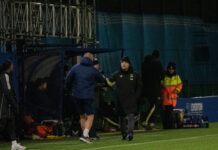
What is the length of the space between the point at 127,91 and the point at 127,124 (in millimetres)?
988

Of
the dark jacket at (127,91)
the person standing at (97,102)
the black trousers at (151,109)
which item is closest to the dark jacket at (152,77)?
the black trousers at (151,109)

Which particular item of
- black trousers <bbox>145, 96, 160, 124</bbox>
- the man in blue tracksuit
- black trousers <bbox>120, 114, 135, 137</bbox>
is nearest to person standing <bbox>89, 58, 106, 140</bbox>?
the man in blue tracksuit

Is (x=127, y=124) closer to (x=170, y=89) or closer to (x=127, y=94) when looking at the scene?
(x=127, y=94)

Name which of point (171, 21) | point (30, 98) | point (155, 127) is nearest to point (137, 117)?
Answer: point (155, 127)

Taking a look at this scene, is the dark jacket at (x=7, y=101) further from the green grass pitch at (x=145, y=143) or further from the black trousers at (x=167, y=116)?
the black trousers at (x=167, y=116)

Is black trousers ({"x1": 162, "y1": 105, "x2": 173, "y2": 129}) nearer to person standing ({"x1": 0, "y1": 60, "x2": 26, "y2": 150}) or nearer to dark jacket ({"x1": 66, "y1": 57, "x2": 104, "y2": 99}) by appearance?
dark jacket ({"x1": 66, "y1": 57, "x2": 104, "y2": 99})

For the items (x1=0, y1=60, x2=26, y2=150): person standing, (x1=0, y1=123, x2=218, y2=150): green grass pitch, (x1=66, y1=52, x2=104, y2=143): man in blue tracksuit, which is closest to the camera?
(x1=0, y1=123, x2=218, y2=150): green grass pitch

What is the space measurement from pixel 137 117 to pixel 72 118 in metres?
2.27

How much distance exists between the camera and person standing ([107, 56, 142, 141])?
1614cm

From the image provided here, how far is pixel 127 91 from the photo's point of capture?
1625 cm

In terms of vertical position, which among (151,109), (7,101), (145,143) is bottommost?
(145,143)

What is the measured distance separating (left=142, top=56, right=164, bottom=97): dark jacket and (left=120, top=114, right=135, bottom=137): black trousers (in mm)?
3636

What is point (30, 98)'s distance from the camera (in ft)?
62.4

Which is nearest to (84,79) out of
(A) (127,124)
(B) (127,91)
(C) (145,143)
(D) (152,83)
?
(B) (127,91)
